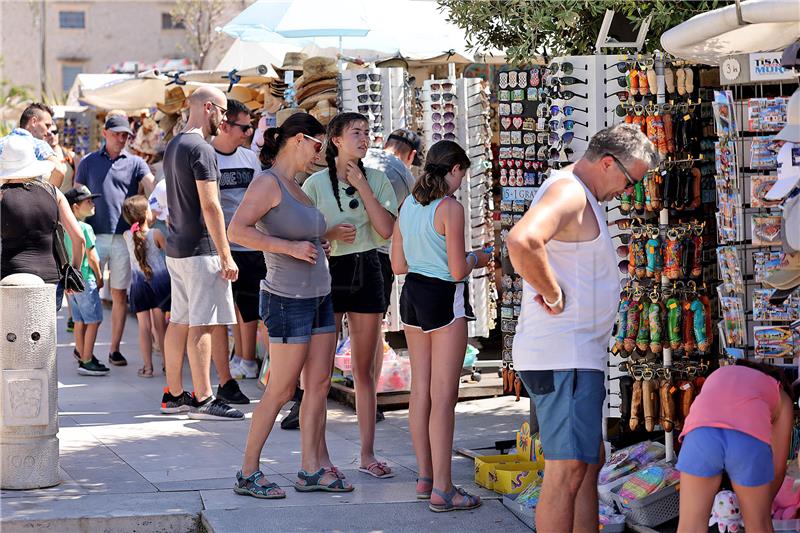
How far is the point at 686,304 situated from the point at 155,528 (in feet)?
9.34

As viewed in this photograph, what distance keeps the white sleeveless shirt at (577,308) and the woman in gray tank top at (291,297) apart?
1.75 metres

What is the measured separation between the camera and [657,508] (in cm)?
551

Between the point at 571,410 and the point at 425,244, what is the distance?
1.56 metres

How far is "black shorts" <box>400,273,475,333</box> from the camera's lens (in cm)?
583

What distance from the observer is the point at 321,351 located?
242 inches

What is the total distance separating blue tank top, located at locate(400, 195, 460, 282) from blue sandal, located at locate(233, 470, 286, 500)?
1319mm

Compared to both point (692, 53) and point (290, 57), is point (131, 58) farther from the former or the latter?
point (692, 53)

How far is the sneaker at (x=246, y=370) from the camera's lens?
32.1 feet

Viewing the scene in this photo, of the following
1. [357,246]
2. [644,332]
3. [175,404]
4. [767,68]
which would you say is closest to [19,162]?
[175,404]

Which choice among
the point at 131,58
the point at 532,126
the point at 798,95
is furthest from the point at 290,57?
the point at 131,58

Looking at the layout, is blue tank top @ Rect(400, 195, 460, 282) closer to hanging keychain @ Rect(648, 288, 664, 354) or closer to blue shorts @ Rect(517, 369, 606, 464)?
hanging keychain @ Rect(648, 288, 664, 354)

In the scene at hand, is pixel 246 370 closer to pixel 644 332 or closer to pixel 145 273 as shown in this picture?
pixel 145 273

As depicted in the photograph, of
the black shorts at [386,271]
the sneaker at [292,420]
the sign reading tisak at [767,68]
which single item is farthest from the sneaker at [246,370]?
the sign reading tisak at [767,68]

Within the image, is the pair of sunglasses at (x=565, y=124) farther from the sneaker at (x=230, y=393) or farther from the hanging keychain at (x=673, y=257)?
the sneaker at (x=230, y=393)
